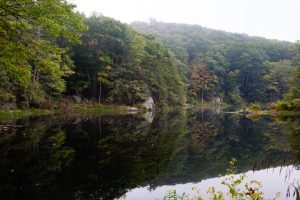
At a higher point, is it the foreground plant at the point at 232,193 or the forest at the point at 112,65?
the forest at the point at 112,65

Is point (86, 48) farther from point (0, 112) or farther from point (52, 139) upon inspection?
point (52, 139)

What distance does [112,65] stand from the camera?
5853 centimetres

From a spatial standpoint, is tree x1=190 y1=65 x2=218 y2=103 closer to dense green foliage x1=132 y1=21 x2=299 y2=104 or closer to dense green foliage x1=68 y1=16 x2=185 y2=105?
dense green foliage x1=132 y1=21 x2=299 y2=104

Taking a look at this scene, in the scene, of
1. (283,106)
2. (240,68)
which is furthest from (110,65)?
(240,68)

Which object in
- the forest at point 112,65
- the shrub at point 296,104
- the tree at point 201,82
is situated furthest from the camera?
the tree at point 201,82

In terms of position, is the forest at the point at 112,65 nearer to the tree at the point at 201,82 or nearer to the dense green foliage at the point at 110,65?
the dense green foliage at the point at 110,65

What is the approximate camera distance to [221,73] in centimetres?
10731

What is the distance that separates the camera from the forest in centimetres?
1195

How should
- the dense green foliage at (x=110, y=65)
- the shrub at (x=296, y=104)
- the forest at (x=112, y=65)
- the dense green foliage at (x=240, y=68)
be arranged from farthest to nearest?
the dense green foliage at (x=240, y=68) < the dense green foliage at (x=110, y=65) < the shrub at (x=296, y=104) < the forest at (x=112, y=65)

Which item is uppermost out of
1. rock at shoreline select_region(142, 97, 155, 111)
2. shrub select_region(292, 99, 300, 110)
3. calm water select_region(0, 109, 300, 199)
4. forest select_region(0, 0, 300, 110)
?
forest select_region(0, 0, 300, 110)

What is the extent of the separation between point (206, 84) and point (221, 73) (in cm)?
1651

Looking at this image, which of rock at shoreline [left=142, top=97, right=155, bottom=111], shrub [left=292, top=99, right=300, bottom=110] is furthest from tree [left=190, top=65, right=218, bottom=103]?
shrub [left=292, top=99, right=300, bottom=110]

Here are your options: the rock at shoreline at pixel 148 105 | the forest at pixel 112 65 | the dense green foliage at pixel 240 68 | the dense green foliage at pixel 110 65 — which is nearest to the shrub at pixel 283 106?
the forest at pixel 112 65

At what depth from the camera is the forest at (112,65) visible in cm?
1195
